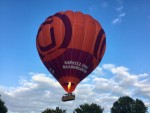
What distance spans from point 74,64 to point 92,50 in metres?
3.77

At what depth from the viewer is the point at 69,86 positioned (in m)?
46.9

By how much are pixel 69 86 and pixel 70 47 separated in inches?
232

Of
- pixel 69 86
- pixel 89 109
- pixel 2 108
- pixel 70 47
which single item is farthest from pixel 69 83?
pixel 89 109

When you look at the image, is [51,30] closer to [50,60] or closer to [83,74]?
[50,60]

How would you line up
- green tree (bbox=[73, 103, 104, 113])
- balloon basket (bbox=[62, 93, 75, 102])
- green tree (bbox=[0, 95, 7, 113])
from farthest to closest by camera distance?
green tree (bbox=[73, 103, 104, 113])
green tree (bbox=[0, 95, 7, 113])
balloon basket (bbox=[62, 93, 75, 102])

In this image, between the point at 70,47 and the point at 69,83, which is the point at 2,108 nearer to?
the point at 69,83

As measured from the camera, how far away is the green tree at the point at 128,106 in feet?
335

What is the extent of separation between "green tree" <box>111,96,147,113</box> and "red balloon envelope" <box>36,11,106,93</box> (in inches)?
2214

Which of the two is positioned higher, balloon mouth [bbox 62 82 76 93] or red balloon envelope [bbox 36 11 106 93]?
red balloon envelope [bbox 36 11 106 93]

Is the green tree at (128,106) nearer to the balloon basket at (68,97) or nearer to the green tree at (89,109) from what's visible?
the green tree at (89,109)

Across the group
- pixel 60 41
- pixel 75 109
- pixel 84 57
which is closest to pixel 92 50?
pixel 84 57

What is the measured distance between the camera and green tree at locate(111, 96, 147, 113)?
335 feet

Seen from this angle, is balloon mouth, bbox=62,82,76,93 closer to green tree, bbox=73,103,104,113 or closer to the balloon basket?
the balloon basket

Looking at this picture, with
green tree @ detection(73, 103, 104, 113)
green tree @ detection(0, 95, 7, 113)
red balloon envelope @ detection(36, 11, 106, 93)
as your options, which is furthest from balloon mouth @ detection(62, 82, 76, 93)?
green tree @ detection(73, 103, 104, 113)
